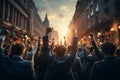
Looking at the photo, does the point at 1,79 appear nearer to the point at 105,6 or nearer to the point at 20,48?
the point at 20,48

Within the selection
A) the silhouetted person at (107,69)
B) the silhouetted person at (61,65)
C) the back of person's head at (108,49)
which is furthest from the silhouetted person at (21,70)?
the back of person's head at (108,49)

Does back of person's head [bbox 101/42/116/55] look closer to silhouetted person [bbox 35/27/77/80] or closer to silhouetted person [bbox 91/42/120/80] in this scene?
silhouetted person [bbox 91/42/120/80]

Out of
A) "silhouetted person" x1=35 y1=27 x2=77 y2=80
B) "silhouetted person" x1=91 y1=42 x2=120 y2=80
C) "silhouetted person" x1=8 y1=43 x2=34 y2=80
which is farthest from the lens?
"silhouetted person" x1=35 y1=27 x2=77 y2=80

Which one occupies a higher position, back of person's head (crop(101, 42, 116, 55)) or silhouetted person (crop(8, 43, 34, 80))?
back of person's head (crop(101, 42, 116, 55))

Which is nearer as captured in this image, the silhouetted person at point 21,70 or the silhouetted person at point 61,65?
the silhouetted person at point 21,70

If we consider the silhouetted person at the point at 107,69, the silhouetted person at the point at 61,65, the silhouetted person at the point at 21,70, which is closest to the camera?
the silhouetted person at the point at 21,70

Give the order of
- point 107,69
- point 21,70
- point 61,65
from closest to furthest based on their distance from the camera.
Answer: point 21,70 < point 107,69 < point 61,65

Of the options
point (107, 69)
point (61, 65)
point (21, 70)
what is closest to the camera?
point (21, 70)

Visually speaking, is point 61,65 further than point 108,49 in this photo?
Yes

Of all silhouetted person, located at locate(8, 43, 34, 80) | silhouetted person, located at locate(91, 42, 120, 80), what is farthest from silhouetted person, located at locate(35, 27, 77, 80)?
silhouetted person, located at locate(8, 43, 34, 80)

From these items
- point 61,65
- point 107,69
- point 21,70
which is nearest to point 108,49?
point 107,69

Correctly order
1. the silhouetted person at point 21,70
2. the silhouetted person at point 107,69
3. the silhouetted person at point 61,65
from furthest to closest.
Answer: the silhouetted person at point 61,65, the silhouetted person at point 107,69, the silhouetted person at point 21,70

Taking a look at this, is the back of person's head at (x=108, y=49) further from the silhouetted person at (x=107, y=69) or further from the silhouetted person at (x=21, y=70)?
the silhouetted person at (x=21, y=70)

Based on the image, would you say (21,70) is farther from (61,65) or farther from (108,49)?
(108,49)
